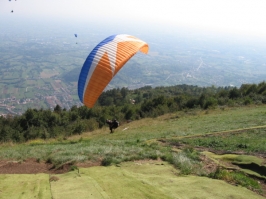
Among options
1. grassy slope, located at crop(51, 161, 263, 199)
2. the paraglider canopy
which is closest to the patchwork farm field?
grassy slope, located at crop(51, 161, 263, 199)

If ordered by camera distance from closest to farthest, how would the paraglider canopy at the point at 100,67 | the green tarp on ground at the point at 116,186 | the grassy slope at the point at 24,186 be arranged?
the grassy slope at the point at 24,186 < the green tarp on ground at the point at 116,186 < the paraglider canopy at the point at 100,67

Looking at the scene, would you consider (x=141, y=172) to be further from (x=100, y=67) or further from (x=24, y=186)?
(x=100, y=67)

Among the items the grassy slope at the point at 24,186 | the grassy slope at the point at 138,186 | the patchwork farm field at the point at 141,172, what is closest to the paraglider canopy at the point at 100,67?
the patchwork farm field at the point at 141,172

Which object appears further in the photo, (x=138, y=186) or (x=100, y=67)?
(x=100, y=67)

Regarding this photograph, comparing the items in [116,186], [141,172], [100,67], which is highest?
[100,67]

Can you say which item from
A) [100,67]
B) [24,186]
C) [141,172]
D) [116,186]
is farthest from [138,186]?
[100,67]

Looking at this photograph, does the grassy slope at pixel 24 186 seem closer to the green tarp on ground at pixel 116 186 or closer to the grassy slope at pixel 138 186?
the green tarp on ground at pixel 116 186

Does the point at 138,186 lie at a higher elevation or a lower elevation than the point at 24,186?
higher

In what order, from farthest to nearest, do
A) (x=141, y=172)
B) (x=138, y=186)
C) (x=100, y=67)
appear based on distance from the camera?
(x=100, y=67) < (x=141, y=172) < (x=138, y=186)

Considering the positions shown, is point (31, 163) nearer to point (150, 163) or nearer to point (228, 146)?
point (150, 163)
